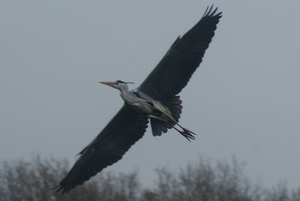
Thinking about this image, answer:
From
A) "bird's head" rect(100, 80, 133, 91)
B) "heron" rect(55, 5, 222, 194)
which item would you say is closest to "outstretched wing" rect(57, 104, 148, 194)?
"heron" rect(55, 5, 222, 194)

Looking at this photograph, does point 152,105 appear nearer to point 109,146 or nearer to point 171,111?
point 171,111

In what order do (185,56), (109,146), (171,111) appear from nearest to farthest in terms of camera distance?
(185,56) < (171,111) < (109,146)

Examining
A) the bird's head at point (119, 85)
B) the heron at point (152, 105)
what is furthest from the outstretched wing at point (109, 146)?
the bird's head at point (119, 85)

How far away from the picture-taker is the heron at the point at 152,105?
50.4ft

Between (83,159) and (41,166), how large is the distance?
270 inches

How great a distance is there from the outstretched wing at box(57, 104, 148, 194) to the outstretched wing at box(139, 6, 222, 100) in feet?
2.93

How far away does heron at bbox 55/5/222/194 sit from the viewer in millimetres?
15359

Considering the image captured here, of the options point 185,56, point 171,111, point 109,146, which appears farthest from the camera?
point 109,146

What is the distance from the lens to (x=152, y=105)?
15.6m

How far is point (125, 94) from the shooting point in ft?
51.1

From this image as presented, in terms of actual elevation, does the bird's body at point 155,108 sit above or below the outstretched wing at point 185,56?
below

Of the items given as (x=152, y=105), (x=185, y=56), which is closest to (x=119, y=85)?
(x=152, y=105)

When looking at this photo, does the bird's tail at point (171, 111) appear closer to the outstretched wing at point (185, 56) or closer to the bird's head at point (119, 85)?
the outstretched wing at point (185, 56)

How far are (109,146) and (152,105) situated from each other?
126 cm
